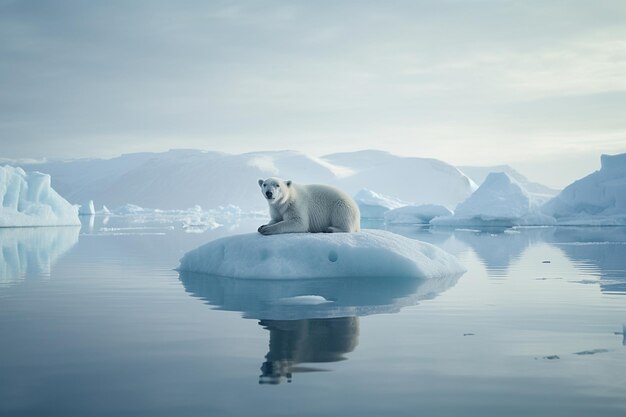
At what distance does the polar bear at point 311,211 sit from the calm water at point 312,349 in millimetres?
1493

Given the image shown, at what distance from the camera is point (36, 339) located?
638cm

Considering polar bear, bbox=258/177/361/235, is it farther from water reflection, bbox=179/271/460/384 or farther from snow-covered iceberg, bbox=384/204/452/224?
snow-covered iceberg, bbox=384/204/452/224

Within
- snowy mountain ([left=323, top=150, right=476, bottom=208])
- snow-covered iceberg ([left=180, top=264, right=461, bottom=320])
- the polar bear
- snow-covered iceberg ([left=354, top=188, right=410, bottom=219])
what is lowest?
snow-covered iceberg ([left=180, top=264, right=461, bottom=320])

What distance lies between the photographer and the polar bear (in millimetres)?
12453

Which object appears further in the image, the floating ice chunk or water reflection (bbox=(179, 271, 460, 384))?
the floating ice chunk

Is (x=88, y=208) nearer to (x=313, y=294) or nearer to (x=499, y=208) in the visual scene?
(x=499, y=208)

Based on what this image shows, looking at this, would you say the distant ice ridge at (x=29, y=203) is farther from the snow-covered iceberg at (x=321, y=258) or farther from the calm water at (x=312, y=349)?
the snow-covered iceberg at (x=321, y=258)

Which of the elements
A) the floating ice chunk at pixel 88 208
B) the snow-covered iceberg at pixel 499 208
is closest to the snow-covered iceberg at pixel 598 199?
the snow-covered iceberg at pixel 499 208

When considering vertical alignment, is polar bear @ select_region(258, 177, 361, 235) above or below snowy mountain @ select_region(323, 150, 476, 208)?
below

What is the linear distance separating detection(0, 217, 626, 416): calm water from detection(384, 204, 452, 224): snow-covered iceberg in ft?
145

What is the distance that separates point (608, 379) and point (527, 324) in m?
2.59

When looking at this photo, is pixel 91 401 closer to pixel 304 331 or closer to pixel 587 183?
pixel 304 331

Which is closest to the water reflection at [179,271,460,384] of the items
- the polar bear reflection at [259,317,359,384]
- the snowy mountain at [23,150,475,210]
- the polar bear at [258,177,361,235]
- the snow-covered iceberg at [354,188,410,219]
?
the polar bear reflection at [259,317,359,384]

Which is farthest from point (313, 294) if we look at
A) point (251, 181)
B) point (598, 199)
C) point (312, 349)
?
point (251, 181)
